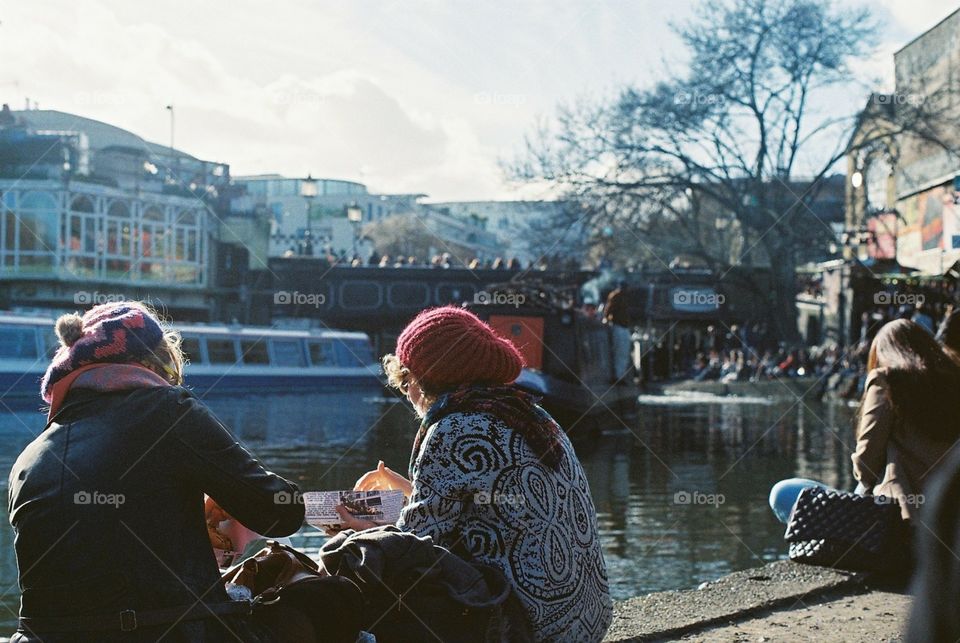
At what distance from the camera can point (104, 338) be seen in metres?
3.12

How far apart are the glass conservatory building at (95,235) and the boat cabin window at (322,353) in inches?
752

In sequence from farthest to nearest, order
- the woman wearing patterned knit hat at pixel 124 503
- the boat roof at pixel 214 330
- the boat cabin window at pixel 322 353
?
the boat cabin window at pixel 322 353
the boat roof at pixel 214 330
the woman wearing patterned knit hat at pixel 124 503

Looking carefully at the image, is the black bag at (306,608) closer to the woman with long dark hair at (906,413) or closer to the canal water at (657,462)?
the woman with long dark hair at (906,413)

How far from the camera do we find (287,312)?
197 feet

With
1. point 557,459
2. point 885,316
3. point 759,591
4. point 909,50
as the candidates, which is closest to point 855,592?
point 759,591

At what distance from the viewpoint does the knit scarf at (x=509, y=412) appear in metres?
3.38

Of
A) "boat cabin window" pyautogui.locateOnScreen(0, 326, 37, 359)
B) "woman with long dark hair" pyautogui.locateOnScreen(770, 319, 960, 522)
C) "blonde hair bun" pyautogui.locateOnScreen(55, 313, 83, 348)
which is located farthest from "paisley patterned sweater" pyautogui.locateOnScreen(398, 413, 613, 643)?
"boat cabin window" pyautogui.locateOnScreen(0, 326, 37, 359)

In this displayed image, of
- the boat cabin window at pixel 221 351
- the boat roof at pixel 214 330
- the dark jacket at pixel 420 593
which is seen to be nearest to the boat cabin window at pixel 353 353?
the boat roof at pixel 214 330

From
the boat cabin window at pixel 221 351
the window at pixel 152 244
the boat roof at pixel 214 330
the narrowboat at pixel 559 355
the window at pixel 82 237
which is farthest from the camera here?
the window at pixel 152 244

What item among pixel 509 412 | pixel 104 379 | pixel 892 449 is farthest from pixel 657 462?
pixel 104 379

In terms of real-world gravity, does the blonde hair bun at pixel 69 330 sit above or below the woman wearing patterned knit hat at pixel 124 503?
above

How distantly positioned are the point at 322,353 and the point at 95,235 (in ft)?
67.7

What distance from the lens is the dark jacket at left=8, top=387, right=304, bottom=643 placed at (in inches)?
115

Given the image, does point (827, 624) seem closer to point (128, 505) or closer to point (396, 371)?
point (396, 371)
